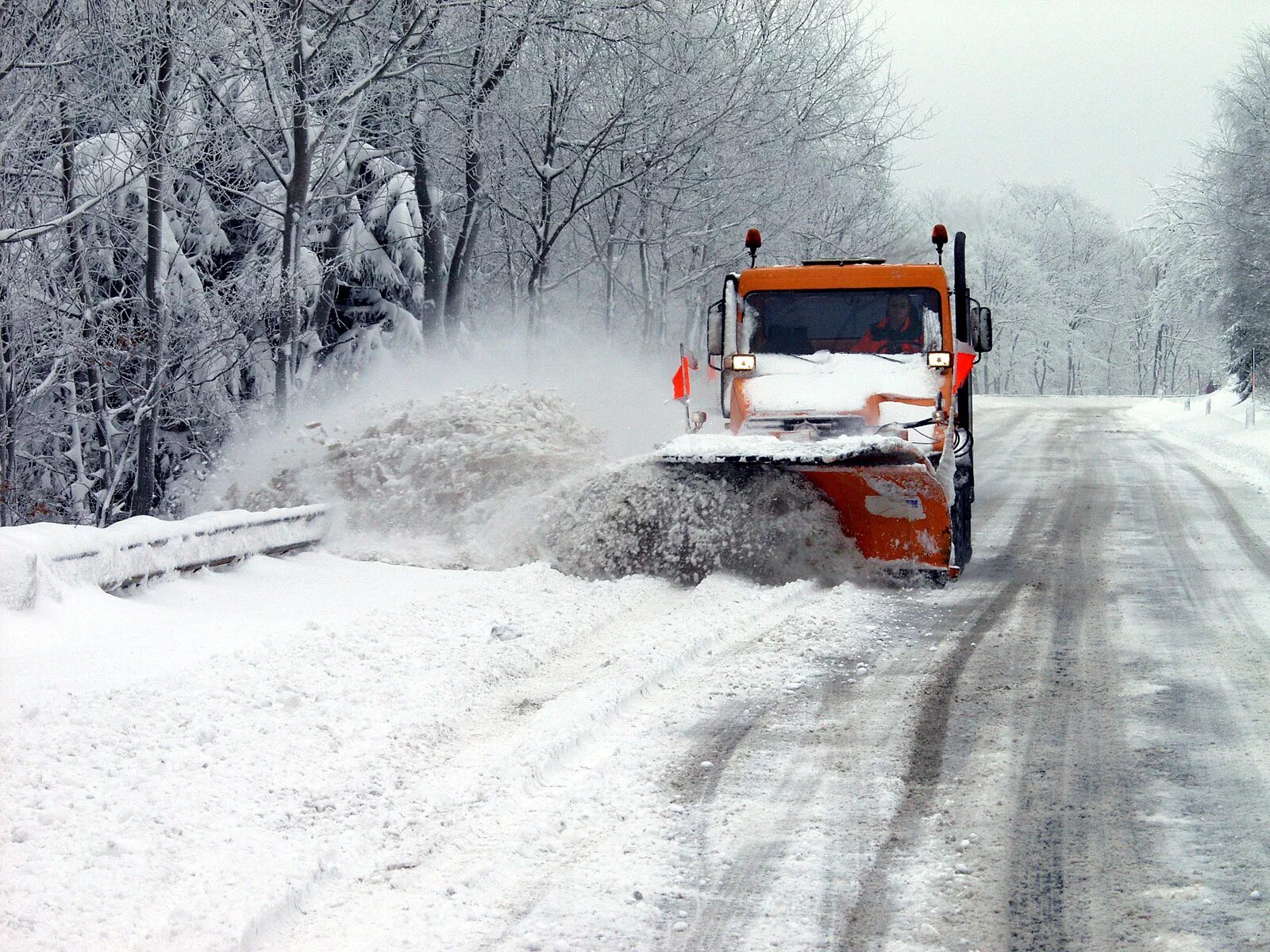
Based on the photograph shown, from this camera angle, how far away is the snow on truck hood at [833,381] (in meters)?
9.82

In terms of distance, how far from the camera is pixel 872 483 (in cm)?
888

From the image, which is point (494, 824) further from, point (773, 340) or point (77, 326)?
point (77, 326)

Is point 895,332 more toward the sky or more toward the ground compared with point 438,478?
more toward the sky

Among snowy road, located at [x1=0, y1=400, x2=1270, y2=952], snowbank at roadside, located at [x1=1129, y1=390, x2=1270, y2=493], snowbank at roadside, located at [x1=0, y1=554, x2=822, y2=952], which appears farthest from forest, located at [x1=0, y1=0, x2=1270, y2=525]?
snowy road, located at [x1=0, y1=400, x2=1270, y2=952]

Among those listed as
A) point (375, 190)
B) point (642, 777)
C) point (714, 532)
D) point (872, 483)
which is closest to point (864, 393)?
point (872, 483)

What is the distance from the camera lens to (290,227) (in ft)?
44.4

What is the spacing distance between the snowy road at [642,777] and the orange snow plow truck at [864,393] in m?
0.94

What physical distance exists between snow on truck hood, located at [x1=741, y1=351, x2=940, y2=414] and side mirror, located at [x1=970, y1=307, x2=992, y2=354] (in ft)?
1.90

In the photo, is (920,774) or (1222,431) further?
(1222,431)

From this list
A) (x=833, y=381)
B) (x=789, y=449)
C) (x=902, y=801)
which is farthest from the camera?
(x=833, y=381)

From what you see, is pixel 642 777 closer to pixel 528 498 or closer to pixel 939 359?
pixel 528 498

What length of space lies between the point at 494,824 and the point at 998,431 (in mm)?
30383

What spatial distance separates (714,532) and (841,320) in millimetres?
2506

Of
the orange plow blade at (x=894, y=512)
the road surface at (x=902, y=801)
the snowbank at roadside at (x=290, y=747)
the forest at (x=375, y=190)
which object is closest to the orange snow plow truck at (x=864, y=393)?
the orange plow blade at (x=894, y=512)
